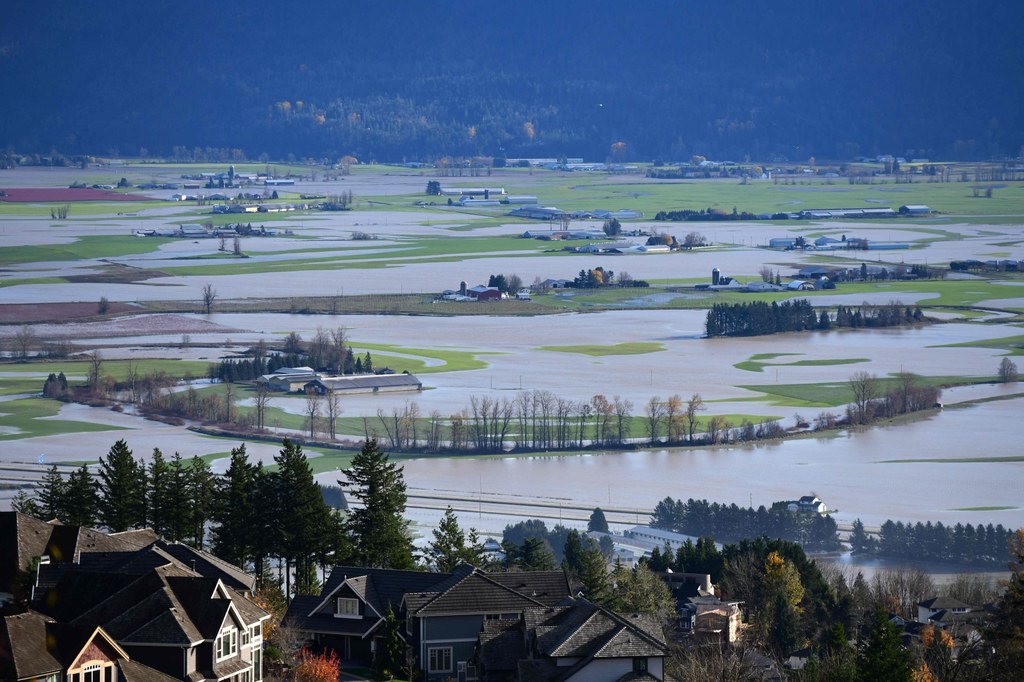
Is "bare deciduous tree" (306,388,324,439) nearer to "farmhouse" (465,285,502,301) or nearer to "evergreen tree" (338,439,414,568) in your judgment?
"evergreen tree" (338,439,414,568)

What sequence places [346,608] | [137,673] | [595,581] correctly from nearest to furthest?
[137,673], [346,608], [595,581]

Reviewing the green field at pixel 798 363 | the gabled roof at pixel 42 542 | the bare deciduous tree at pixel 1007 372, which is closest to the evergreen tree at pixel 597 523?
the gabled roof at pixel 42 542

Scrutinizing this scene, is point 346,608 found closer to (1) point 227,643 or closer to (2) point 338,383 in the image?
(1) point 227,643

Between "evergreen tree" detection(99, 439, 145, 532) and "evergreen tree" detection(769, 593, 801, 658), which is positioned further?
"evergreen tree" detection(769, 593, 801, 658)

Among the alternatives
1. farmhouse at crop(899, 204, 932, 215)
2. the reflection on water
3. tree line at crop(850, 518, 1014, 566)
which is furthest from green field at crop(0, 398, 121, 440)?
farmhouse at crop(899, 204, 932, 215)

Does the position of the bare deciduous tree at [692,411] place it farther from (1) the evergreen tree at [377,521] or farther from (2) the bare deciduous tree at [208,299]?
(2) the bare deciduous tree at [208,299]

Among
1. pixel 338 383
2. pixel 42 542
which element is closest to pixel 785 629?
pixel 42 542
